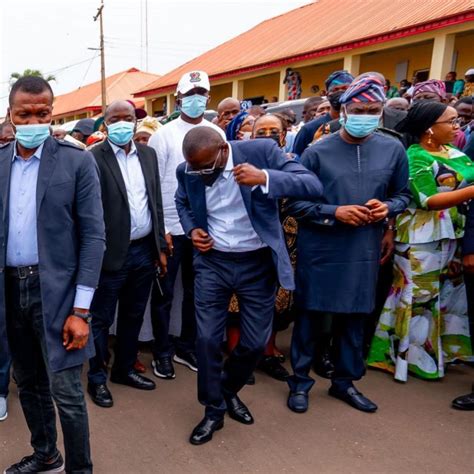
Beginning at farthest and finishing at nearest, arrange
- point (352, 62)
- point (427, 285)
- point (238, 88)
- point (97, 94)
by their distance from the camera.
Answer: point (97, 94), point (238, 88), point (352, 62), point (427, 285)

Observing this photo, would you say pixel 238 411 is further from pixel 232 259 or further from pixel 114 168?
pixel 114 168

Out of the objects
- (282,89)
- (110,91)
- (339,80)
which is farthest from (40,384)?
(110,91)

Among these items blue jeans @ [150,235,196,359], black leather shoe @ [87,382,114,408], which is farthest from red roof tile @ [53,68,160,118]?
black leather shoe @ [87,382,114,408]

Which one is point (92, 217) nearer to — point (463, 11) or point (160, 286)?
point (160, 286)

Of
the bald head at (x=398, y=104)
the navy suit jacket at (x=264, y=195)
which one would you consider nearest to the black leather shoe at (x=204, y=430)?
the navy suit jacket at (x=264, y=195)

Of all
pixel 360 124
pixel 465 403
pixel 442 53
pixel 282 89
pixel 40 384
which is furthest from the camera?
pixel 282 89

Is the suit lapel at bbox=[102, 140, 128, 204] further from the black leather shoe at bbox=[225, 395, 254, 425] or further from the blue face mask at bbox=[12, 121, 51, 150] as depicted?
the black leather shoe at bbox=[225, 395, 254, 425]

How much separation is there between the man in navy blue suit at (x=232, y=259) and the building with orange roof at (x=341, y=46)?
30.9ft

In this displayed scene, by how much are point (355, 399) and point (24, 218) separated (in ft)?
7.39

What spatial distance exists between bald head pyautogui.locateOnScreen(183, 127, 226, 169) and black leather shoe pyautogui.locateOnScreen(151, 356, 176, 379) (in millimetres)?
1700

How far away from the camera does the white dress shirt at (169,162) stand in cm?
353

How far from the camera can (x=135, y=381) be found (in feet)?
10.9

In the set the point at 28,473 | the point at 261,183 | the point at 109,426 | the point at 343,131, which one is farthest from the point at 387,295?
the point at 28,473

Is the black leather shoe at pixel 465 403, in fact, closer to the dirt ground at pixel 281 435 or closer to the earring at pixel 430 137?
the dirt ground at pixel 281 435
